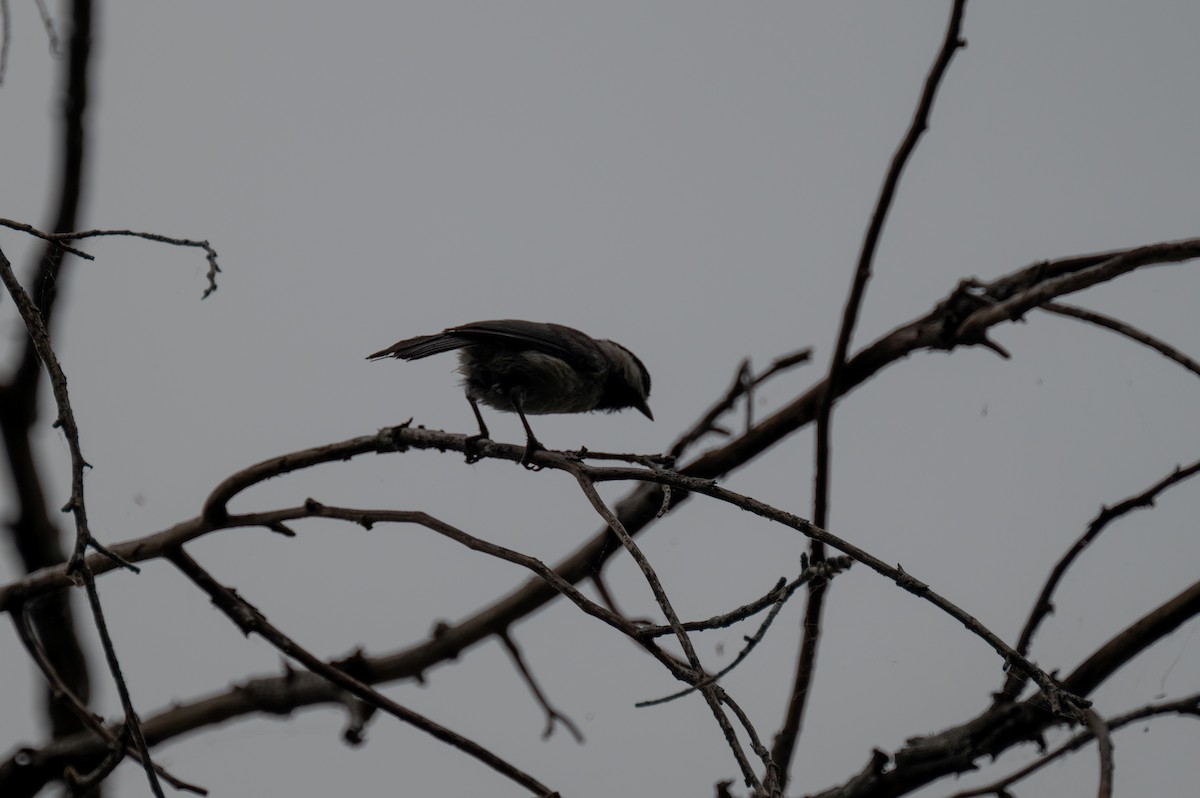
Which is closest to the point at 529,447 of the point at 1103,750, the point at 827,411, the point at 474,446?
the point at 474,446

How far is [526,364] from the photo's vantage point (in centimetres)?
564

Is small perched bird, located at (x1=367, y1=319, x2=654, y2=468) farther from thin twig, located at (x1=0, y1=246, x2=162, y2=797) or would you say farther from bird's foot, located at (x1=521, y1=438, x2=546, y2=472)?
thin twig, located at (x1=0, y1=246, x2=162, y2=797)

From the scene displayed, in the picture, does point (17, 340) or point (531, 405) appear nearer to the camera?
point (531, 405)

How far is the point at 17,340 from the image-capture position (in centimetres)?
690

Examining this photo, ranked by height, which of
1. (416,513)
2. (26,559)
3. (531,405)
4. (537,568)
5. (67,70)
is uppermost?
(67,70)

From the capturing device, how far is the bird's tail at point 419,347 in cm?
504

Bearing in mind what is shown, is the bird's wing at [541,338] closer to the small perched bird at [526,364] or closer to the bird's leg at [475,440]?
the small perched bird at [526,364]

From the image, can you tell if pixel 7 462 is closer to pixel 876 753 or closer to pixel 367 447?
pixel 367 447

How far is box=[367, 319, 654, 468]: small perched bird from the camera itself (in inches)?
215

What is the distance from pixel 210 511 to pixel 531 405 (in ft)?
6.93

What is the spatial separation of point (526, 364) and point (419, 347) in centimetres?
69

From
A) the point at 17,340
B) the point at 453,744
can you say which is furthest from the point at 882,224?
the point at 17,340

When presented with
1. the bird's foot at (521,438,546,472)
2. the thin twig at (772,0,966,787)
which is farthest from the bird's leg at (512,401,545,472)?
the thin twig at (772,0,966,787)

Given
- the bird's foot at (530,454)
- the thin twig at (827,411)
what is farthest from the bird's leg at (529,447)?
the thin twig at (827,411)
